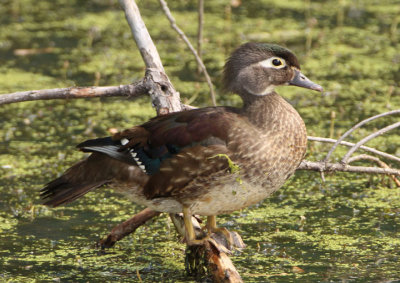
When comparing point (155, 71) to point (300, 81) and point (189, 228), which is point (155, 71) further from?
point (189, 228)

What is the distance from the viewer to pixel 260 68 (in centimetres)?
439

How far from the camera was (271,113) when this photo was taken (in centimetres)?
422

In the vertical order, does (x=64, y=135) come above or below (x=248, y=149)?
below

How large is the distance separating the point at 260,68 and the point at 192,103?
262 centimetres

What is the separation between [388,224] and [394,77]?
2.89m

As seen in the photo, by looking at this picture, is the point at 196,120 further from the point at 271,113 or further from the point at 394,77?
the point at 394,77

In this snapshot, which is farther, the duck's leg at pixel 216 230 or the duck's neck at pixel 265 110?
the duck's leg at pixel 216 230

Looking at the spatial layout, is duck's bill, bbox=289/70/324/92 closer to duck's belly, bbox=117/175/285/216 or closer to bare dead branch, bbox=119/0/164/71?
duck's belly, bbox=117/175/285/216

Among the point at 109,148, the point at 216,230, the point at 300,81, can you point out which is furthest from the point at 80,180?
the point at 300,81

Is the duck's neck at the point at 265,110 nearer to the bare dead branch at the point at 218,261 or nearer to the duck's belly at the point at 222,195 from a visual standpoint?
the duck's belly at the point at 222,195

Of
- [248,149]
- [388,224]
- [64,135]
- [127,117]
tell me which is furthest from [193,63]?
[248,149]

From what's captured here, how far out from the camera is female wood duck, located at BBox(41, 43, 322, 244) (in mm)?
4043

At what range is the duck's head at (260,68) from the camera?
4.39 meters

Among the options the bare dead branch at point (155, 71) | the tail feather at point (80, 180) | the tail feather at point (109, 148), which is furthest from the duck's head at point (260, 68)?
the tail feather at point (80, 180)
